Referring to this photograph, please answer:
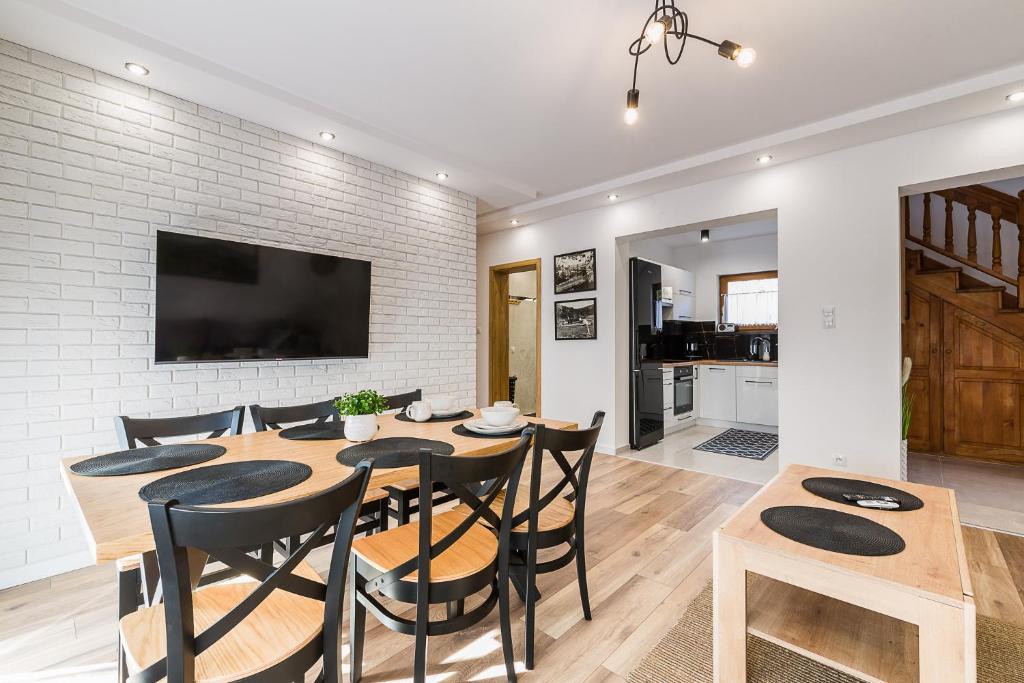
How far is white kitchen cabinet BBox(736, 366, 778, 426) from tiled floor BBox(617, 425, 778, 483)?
78cm

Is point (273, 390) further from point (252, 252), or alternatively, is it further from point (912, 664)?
point (912, 664)

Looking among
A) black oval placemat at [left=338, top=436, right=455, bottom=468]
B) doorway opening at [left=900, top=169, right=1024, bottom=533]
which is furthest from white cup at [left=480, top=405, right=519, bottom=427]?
doorway opening at [left=900, top=169, right=1024, bottom=533]

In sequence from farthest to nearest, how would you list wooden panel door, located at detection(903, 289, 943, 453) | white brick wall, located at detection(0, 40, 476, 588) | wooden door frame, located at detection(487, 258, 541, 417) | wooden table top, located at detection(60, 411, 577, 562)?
wooden door frame, located at detection(487, 258, 541, 417)
wooden panel door, located at detection(903, 289, 943, 453)
white brick wall, located at detection(0, 40, 476, 588)
wooden table top, located at detection(60, 411, 577, 562)

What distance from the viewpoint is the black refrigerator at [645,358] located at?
15.7ft

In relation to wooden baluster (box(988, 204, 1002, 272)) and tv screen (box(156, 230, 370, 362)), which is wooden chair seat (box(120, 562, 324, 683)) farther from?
wooden baluster (box(988, 204, 1002, 272))

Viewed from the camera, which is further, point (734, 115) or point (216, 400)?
point (734, 115)

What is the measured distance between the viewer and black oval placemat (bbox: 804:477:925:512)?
160cm

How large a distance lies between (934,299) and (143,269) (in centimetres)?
655

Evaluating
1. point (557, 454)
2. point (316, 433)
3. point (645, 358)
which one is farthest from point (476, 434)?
point (645, 358)

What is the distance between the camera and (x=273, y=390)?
10.1 feet

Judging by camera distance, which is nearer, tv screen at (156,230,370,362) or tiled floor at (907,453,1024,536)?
tv screen at (156,230,370,362)

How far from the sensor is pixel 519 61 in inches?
95.8

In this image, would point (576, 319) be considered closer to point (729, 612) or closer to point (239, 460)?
point (729, 612)

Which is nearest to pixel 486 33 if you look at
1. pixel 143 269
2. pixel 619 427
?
pixel 143 269
